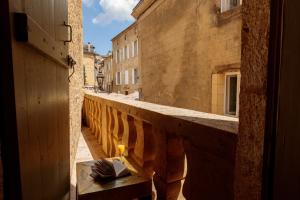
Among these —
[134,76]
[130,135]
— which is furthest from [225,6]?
[134,76]

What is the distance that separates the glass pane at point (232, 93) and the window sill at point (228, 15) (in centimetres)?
144

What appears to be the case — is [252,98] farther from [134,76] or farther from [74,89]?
[134,76]

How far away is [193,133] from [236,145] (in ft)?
0.71

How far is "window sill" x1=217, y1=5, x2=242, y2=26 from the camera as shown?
4.75m

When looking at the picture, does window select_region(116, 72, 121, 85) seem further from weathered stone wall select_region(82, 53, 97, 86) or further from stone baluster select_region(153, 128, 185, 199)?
stone baluster select_region(153, 128, 185, 199)

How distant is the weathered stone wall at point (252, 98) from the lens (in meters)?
0.58

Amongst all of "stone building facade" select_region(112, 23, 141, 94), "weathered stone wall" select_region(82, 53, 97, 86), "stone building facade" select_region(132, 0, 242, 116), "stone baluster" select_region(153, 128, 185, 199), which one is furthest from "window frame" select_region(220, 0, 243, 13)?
"weathered stone wall" select_region(82, 53, 97, 86)

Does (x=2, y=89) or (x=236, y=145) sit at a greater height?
(x=2, y=89)

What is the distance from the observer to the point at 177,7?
701 cm

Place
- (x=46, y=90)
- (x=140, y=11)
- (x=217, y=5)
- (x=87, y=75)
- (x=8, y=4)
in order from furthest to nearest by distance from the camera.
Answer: (x=87, y=75) → (x=140, y=11) → (x=217, y=5) → (x=46, y=90) → (x=8, y=4)

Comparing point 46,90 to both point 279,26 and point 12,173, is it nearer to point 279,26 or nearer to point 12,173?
point 12,173

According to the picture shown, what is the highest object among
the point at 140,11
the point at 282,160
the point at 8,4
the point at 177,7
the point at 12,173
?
the point at 140,11

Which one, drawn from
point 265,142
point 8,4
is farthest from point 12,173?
point 265,142

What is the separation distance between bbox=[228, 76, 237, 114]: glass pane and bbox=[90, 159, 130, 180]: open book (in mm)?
4519
